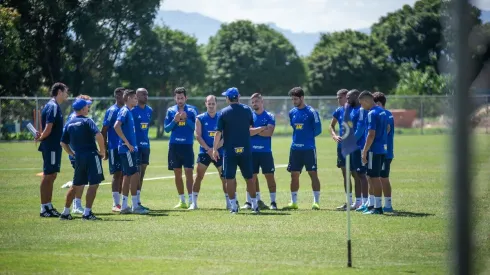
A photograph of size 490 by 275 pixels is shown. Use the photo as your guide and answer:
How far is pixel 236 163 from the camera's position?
55.9ft

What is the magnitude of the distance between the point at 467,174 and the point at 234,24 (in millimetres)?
93673

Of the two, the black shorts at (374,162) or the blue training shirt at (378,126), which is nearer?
the blue training shirt at (378,126)

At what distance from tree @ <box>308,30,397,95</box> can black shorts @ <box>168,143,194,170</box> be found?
71084 millimetres

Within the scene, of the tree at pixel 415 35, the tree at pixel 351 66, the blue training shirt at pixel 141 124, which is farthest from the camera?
the tree at pixel 415 35

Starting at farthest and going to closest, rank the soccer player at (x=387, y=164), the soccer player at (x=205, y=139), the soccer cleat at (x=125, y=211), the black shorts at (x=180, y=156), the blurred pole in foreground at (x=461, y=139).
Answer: the black shorts at (x=180, y=156)
the soccer player at (x=205, y=139)
the soccer cleat at (x=125, y=211)
the soccer player at (x=387, y=164)
the blurred pole in foreground at (x=461, y=139)

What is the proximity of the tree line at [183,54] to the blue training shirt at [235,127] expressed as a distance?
24803 millimetres

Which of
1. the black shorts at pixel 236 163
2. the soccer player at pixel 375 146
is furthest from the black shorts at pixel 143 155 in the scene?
the soccer player at pixel 375 146

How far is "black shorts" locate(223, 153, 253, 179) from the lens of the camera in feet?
55.6

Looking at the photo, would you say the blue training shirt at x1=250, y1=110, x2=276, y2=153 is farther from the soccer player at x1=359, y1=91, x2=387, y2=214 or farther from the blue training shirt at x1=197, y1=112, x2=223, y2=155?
the soccer player at x1=359, y1=91, x2=387, y2=214

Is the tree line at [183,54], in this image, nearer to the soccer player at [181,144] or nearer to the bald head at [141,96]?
the soccer player at [181,144]

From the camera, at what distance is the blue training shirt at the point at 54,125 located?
16.4 m

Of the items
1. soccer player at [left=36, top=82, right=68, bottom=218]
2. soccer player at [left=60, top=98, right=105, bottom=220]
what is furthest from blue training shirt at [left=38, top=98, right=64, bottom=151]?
soccer player at [left=60, top=98, right=105, bottom=220]

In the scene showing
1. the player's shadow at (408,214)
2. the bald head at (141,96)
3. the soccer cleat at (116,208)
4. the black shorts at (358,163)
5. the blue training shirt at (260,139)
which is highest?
the bald head at (141,96)

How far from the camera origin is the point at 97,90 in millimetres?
70188
